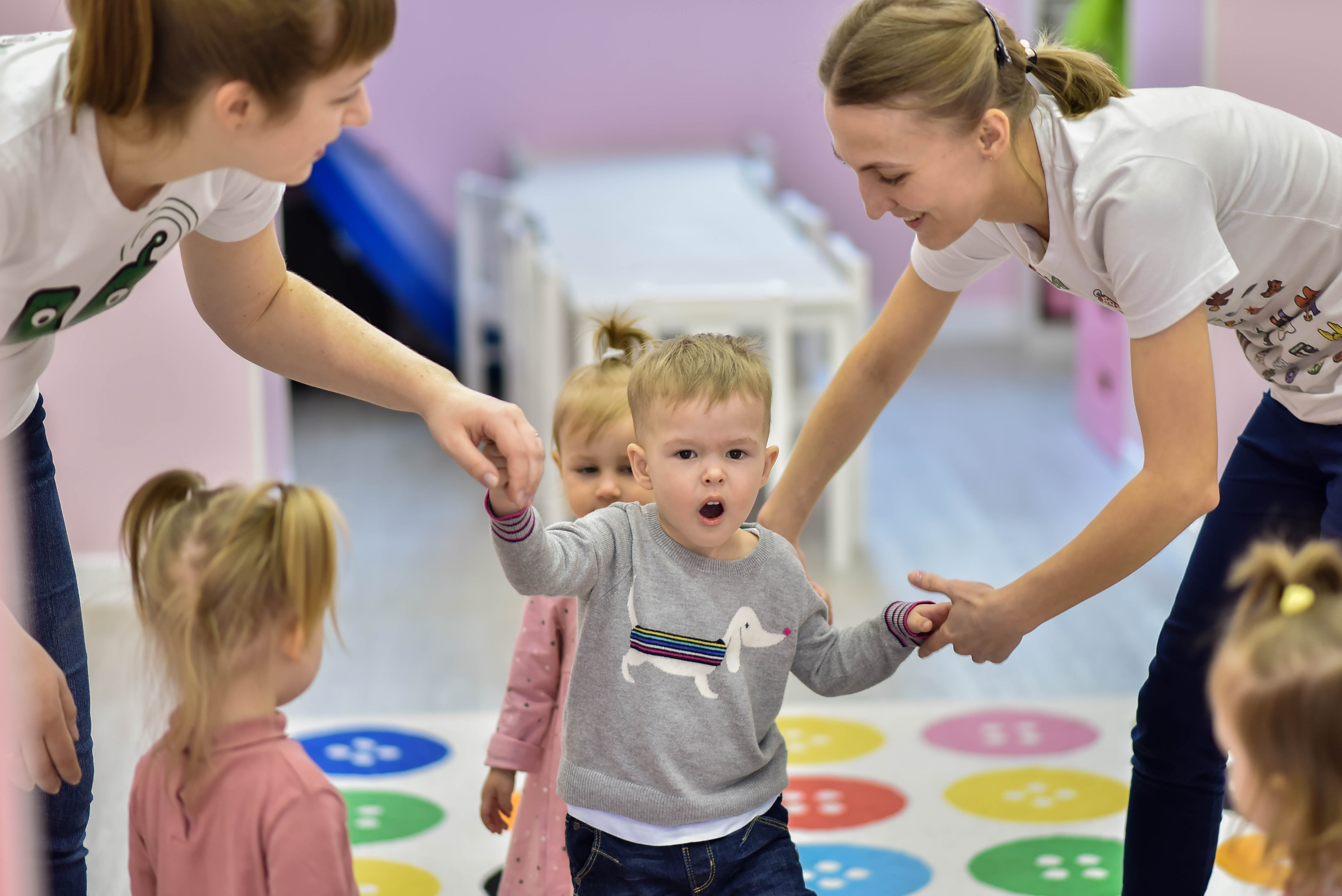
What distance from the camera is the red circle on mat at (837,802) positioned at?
6.20 feet

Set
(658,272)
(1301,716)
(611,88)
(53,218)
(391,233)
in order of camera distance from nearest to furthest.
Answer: (1301,716) < (53,218) < (658,272) < (391,233) < (611,88)

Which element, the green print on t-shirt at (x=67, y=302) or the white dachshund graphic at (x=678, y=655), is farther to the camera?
the white dachshund graphic at (x=678, y=655)

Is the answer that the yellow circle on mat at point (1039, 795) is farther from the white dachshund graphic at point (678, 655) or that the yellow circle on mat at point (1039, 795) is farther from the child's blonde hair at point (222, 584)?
the child's blonde hair at point (222, 584)

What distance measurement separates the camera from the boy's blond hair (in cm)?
118

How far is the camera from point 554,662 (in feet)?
4.75

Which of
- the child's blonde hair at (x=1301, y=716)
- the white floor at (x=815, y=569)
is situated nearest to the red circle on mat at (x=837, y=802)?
the white floor at (x=815, y=569)

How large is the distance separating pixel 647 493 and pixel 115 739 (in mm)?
1142

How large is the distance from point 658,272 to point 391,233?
1.61 m

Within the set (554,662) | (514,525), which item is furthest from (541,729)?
(514,525)

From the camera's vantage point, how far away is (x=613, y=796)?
1.17 m

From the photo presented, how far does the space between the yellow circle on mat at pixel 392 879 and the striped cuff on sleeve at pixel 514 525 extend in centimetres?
81

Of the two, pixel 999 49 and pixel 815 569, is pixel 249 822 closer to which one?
pixel 999 49

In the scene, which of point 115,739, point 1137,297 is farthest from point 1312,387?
point 115,739

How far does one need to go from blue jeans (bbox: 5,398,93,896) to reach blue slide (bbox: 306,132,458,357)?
3584mm
